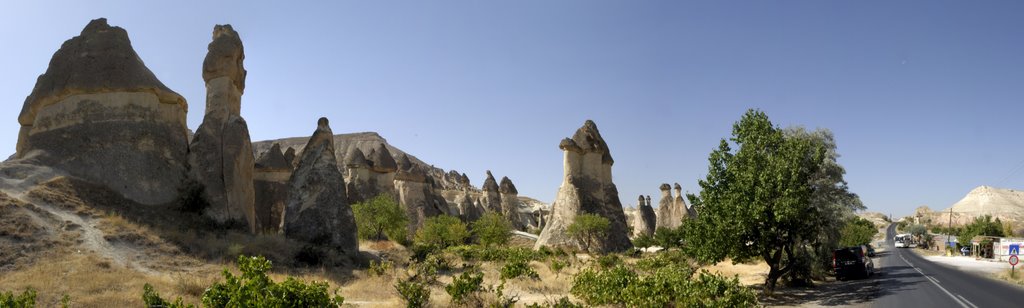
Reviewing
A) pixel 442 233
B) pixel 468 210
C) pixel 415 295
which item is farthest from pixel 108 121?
pixel 468 210

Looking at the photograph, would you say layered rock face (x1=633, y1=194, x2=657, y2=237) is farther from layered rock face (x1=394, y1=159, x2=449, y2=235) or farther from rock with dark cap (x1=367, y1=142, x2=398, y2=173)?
rock with dark cap (x1=367, y1=142, x2=398, y2=173)

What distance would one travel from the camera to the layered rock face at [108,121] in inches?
622

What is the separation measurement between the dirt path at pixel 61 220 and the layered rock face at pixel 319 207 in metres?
5.74

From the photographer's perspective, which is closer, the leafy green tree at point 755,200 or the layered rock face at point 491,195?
the leafy green tree at point 755,200

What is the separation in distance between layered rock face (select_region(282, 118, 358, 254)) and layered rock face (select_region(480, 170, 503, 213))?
116 ft

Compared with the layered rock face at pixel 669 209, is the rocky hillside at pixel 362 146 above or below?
above

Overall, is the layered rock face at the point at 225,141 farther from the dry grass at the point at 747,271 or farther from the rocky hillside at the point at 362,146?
the rocky hillside at the point at 362,146

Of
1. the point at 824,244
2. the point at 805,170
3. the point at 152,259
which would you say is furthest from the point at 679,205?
the point at 152,259

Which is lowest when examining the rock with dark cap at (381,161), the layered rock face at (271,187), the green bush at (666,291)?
the green bush at (666,291)

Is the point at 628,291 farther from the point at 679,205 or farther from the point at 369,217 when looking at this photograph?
the point at 679,205

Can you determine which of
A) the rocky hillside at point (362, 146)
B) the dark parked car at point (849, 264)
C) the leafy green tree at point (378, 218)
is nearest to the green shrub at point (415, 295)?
the dark parked car at point (849, 264)

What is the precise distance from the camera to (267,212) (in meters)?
26.1

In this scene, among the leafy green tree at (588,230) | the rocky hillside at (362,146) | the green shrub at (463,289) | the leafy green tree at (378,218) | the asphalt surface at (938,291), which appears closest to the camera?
the green shrub at (463,289)

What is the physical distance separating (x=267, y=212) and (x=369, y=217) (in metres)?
4.79
